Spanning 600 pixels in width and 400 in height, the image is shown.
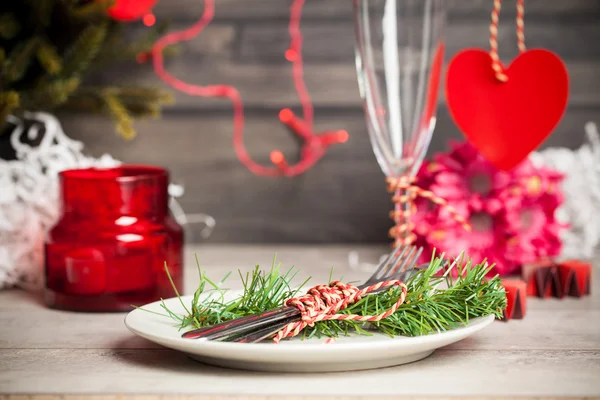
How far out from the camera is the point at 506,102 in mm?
920

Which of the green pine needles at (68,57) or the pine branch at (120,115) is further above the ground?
the green pine needles at (68,57)

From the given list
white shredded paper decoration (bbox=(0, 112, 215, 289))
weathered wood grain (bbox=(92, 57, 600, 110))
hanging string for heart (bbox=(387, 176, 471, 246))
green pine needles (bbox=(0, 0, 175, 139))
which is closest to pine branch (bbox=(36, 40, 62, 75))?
green pine needles (bbox=(0, 0, 175, 139))

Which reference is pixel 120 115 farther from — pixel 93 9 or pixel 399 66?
pixel 399 66

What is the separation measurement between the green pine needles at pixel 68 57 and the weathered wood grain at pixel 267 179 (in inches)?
2.7

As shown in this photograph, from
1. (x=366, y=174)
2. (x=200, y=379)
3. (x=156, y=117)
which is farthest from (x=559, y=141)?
(x=200, y=379)

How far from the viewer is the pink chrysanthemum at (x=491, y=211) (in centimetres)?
96

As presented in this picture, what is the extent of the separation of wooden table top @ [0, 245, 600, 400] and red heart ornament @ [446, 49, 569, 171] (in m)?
0.22

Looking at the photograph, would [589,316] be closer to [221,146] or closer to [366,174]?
[366,174]

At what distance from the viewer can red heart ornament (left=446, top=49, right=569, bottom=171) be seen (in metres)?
0.91

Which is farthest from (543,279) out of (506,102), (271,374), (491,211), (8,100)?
(8,100)

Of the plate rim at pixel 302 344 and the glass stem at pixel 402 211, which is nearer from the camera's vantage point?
the plate rim at pixel 302 344

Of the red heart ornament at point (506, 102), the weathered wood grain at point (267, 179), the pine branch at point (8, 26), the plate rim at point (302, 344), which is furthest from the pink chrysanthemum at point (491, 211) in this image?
the pine branch at point (8, 26)

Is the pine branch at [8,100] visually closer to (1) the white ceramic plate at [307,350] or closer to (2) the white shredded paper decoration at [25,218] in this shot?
(2) the white shredded paper decoration at [25,218]

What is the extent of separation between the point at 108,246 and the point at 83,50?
0.39 meters
